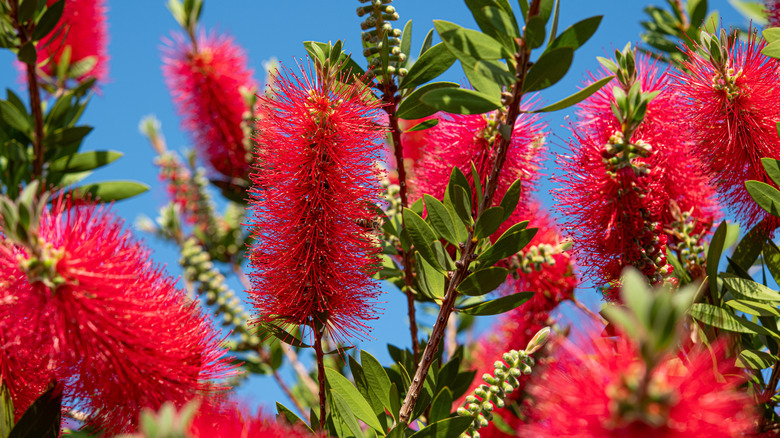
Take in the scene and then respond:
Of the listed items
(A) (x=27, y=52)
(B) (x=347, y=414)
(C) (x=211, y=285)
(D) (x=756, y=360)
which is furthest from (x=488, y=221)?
(C) (x=211, y=285)

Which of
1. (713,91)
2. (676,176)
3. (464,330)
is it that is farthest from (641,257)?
(464,330)

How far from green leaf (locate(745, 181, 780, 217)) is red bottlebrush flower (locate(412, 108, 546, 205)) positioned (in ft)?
1.68

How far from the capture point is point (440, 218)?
4.31ft

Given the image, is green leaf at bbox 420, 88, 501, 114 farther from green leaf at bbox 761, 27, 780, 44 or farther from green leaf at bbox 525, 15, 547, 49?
green leaf at bbox 761, 27, 780, 44

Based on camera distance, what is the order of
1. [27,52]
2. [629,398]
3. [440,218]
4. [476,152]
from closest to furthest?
[629,398], [440,218], [476,152], [27,52]

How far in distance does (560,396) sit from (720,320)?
21.9 inches

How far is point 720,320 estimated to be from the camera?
1.26 metres

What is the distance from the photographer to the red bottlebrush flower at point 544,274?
1.87 m

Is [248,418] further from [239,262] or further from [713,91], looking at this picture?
[239,262]

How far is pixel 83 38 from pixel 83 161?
75 centimetres

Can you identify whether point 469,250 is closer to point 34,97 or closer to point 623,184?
point 623,184

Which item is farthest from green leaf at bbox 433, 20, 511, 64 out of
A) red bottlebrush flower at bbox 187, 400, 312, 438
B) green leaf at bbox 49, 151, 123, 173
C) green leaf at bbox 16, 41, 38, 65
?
green leaf at bbox 49, 151, 123, 173

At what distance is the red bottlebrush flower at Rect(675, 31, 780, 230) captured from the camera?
1.38 metres

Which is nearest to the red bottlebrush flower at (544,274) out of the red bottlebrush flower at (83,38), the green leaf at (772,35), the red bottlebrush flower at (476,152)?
the red bottlebrush flower at (476,152)
